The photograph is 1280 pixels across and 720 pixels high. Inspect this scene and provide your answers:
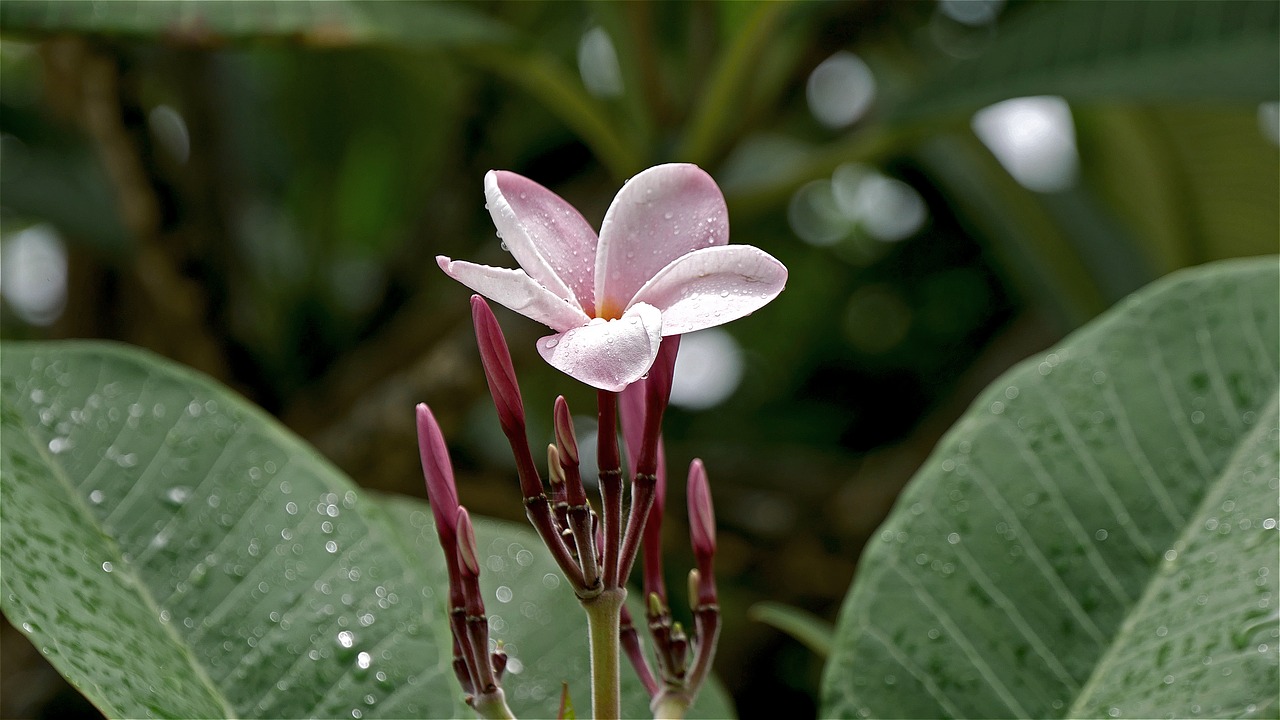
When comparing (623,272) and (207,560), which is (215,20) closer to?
(207,560)

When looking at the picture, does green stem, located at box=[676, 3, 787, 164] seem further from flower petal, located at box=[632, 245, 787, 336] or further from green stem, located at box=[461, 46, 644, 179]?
flower petal, located at box=[632, 245, 787, 336]

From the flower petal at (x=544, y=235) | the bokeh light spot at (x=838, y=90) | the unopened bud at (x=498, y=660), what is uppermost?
the bokeh light spot at (x=838, y=90)

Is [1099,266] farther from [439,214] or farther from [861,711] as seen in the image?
[861,711]

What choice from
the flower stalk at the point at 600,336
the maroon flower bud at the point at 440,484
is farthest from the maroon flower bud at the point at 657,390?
the maroon flower bud at the point at 440,484

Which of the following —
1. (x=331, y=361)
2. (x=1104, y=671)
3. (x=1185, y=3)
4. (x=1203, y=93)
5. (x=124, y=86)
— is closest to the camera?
(x=1104, y=671)

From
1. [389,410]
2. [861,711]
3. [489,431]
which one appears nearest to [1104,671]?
[861,711]

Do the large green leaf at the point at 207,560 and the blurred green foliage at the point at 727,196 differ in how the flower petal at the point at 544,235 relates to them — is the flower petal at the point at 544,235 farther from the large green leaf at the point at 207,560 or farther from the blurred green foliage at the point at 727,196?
the blurred green foliage at the point at 727,196
